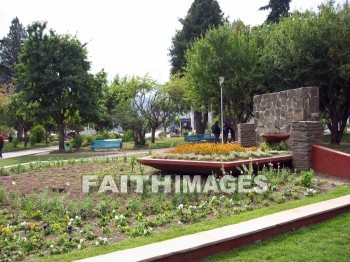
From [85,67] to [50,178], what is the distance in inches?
699

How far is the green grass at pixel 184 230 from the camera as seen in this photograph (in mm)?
4637

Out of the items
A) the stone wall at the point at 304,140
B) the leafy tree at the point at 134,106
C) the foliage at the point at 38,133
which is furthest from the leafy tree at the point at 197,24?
the stone wall at the point at 304,140

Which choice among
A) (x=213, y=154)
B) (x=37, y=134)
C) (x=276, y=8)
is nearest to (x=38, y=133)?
(x=37, y=134)

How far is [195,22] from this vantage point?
1532 inches

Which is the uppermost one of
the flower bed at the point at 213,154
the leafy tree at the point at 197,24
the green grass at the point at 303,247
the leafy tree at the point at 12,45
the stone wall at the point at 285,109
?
the leafy tree at the point at 12,45

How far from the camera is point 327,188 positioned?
8109mm

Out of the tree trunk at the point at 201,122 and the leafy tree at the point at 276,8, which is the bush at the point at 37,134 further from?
the leafy tree at the point at 276,8

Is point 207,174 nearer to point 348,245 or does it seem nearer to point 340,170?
point 340,170

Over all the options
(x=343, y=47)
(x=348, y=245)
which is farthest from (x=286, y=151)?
(x=343, y=47)

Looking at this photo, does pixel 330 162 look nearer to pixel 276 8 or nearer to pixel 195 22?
pixel 195 22

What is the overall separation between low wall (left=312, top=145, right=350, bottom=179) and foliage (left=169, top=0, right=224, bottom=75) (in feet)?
97.2

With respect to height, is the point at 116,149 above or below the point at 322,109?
below

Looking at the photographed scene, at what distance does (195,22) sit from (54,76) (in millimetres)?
18870

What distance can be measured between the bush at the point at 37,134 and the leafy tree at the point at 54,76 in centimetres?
1089
